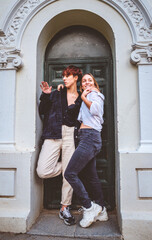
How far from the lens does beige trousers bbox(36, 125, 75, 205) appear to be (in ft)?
10.4

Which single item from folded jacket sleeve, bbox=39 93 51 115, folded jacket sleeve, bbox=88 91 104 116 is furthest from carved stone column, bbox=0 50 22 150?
folded jacket sleeve, bbox=88 91 104 116

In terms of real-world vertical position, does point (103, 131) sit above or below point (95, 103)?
below

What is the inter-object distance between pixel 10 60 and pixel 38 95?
712 millimetres

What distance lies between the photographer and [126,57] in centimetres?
324

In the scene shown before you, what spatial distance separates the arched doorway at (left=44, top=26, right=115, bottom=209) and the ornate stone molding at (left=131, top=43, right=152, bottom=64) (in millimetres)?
652

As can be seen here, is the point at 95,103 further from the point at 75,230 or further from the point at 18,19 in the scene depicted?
the point at 18,19

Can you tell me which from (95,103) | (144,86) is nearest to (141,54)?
(144,86)

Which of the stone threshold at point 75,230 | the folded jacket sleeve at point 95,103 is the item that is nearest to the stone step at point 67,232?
the stone threshold at point 75,230

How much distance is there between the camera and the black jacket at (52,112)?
3262 mm

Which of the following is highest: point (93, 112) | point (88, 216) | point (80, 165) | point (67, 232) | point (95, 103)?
point (95, 103)

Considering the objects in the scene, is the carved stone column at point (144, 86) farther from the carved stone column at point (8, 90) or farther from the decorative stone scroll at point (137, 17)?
the carved stone column at point (8, 90)

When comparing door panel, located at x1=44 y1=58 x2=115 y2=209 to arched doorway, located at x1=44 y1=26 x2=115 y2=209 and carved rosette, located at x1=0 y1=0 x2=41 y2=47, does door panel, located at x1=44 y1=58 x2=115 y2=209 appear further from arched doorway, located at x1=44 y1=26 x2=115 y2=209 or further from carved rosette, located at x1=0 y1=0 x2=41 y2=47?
carved rosette, located at x1=0 y1=0 x2=41 y2=47

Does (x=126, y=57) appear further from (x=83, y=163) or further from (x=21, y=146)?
(x=21, y=146)

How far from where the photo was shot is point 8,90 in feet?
11.0
